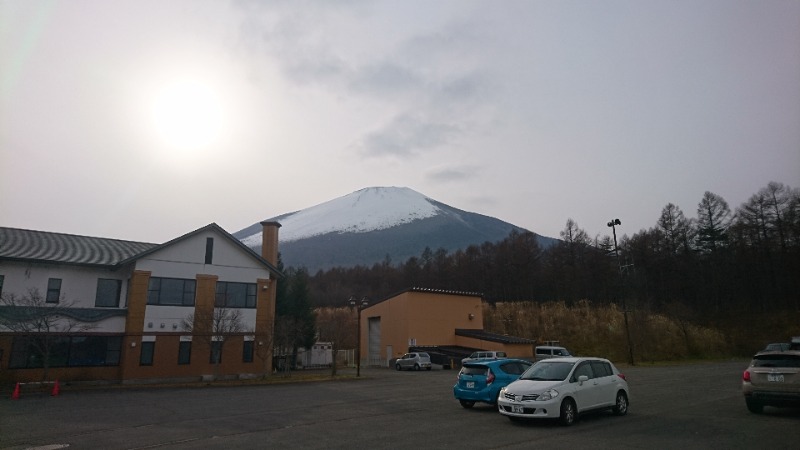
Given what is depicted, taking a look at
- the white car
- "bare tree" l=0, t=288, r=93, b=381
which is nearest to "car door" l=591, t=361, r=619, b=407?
the white car

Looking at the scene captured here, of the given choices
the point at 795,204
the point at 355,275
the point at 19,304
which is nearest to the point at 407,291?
the point at 19,304

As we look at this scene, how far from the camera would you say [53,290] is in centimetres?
2844

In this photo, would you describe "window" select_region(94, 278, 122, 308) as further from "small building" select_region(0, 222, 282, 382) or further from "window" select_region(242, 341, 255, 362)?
"window" select_region(242, 341, 255, 362)

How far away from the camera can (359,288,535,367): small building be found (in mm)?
44062

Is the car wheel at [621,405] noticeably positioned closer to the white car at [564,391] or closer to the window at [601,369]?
the white car at [564,391]

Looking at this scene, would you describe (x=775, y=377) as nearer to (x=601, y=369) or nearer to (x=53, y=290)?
(x=601, y=369)

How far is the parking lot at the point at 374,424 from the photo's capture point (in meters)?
9.79

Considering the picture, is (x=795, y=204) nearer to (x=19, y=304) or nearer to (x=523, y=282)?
(x=523, y=282)

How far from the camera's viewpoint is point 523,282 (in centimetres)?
7744

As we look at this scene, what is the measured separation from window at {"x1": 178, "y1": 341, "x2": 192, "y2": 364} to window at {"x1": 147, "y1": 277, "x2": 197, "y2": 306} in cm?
244

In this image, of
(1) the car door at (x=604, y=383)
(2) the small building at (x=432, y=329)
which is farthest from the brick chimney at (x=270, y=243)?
(1) the car door at (x=604, y=383)

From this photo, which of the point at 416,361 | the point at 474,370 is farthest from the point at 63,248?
the point at 474,370

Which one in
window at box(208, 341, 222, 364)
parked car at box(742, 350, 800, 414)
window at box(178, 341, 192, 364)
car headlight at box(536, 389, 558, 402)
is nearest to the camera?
car headlight at box(536, 389, 558, 402)

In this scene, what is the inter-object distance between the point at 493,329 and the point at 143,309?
1518 inches
